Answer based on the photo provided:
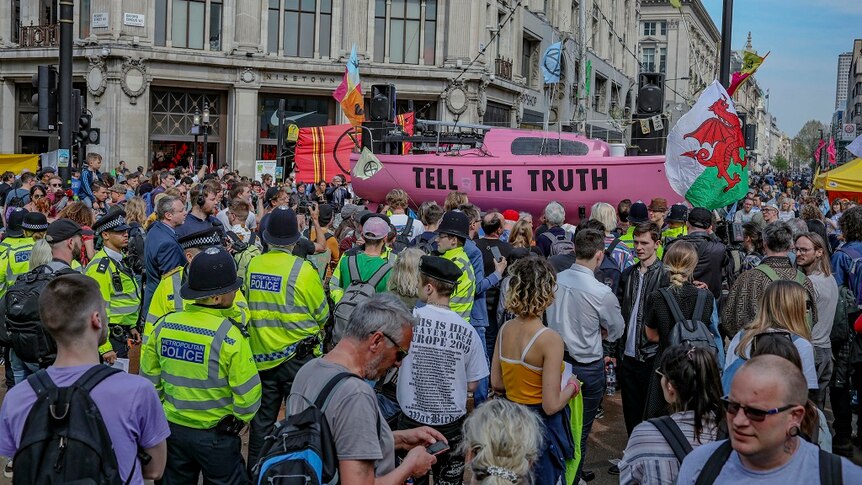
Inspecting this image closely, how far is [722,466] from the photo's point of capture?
2840mm

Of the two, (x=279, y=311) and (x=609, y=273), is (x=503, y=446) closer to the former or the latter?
(x=279, y=311)

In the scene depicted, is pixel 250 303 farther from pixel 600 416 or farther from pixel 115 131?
pixel 115 131

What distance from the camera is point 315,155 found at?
2159 centimetres

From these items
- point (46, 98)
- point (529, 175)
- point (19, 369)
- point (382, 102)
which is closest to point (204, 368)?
point (19, 369)

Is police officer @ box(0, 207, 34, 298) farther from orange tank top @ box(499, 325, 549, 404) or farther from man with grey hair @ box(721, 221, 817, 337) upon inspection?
man with grey hair @ box(721, 221, 817, 337)

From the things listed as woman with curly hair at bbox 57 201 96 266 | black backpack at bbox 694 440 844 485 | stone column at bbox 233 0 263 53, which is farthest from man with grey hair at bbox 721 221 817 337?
stone column at bbox 233 0 263 53

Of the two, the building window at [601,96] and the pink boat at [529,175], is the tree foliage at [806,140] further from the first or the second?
the pink boat at [529,175]

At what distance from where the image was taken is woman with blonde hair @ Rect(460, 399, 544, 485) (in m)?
3.35

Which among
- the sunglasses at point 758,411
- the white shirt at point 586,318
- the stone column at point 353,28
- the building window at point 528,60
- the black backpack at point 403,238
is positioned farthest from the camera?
the building window at point 528,60

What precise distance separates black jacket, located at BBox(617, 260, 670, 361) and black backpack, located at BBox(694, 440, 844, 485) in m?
3.24

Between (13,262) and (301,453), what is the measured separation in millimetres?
5388

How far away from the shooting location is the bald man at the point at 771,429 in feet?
8.87

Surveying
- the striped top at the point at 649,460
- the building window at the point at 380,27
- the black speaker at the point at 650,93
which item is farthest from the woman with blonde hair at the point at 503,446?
the building window at the point at 380,27

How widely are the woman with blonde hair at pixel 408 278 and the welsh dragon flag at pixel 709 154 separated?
547 centimetres
